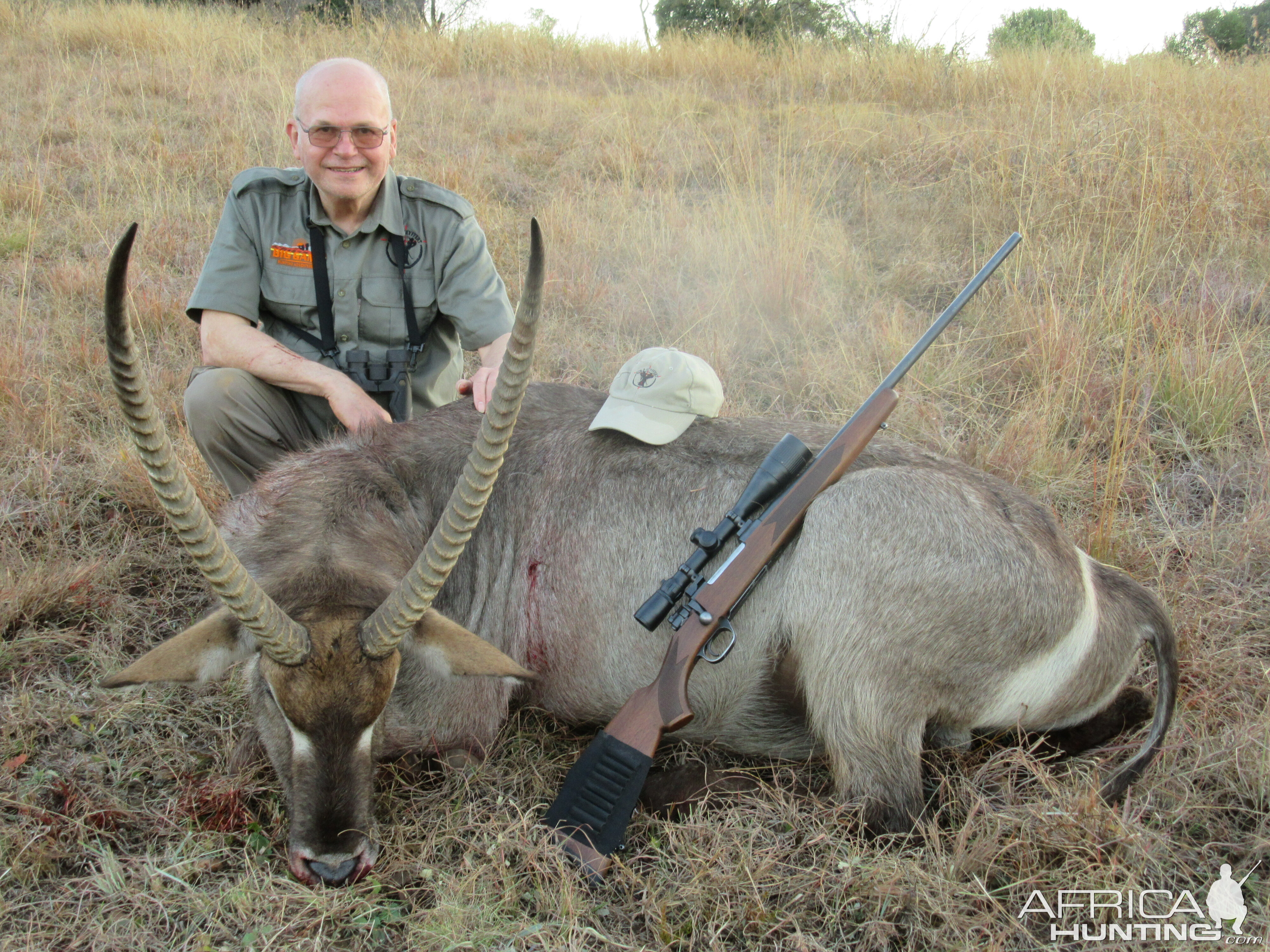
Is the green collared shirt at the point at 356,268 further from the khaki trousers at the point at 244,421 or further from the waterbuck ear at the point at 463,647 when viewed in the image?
the waterbuck ear at the point at 463,647

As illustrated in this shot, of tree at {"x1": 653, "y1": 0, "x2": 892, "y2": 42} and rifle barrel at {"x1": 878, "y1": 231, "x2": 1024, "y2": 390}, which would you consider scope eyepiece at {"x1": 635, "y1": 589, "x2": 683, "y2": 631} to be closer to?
rifle barrel at {"x1": 878, "y1": 231, "x2": 1024, "y2": 390}

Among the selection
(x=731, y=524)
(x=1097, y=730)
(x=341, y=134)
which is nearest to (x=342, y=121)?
(x=341, y=134)

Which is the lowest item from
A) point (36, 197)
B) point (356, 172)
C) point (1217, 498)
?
point (1217, 498)

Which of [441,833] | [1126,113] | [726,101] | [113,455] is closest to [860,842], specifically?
[441,833]

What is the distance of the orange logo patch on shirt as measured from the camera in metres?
4.29

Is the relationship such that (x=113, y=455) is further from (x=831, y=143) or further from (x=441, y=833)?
(x=831, y=143)

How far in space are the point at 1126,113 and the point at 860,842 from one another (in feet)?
23.9

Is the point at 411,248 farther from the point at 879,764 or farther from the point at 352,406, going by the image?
the point at 879,764

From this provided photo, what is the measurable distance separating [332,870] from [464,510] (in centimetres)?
115

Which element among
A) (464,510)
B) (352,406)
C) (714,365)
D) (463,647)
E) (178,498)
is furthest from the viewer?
(714,365)

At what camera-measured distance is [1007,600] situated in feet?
9.95

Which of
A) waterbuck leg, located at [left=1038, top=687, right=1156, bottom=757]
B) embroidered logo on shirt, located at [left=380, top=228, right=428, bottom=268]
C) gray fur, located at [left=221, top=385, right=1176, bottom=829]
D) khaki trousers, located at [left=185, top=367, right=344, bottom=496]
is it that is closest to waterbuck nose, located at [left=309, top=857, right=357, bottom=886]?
gray fur, located at [left=221, top=385, right=1176, bottom=829]

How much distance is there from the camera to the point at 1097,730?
336cm

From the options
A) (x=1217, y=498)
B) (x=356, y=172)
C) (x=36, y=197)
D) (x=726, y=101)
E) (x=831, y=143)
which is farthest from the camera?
(x=726, y=101)
